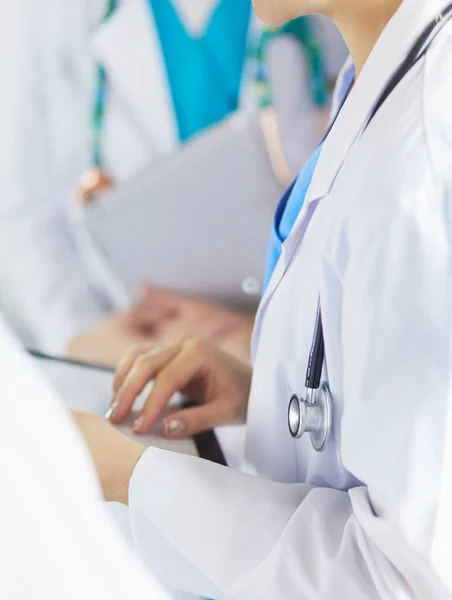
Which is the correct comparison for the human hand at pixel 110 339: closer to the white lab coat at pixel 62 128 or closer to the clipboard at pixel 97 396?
the white lab coat at pixel 62 128

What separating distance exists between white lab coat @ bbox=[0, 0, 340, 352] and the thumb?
29.4 inches

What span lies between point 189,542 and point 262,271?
2.35 feet

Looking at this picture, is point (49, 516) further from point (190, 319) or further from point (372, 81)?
point (190, 319)

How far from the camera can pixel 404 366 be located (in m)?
0.41

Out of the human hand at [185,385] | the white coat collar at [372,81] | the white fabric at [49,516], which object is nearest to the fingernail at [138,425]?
the human hand at [185,385]

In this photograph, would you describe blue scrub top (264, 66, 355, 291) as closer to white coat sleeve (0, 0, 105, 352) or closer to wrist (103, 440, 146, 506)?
wrist (103, 440, 146, 506)

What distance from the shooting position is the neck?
0.53 metres

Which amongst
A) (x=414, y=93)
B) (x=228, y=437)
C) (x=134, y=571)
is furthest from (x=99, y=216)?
(x=134, y=571)

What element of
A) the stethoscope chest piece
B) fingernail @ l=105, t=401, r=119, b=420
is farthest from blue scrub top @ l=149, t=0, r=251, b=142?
the stethoscope chest piece

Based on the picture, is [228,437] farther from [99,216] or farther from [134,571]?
[99,216]

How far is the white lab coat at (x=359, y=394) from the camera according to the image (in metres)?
0.40

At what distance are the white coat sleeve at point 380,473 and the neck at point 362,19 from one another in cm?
19

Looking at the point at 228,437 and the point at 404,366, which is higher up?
the point at 404,366

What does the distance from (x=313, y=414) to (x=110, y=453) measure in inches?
5.5
